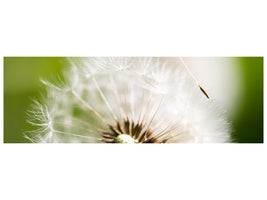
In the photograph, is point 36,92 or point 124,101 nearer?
point 124,101
